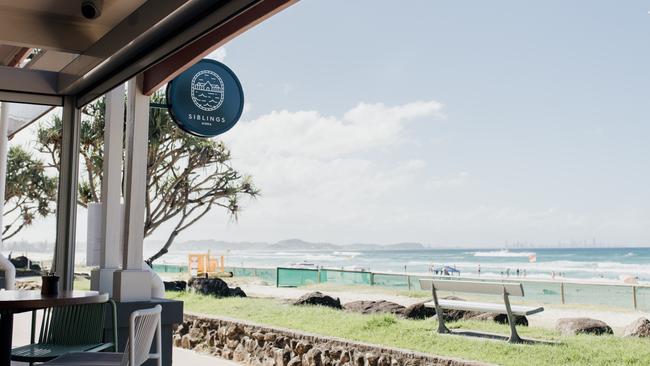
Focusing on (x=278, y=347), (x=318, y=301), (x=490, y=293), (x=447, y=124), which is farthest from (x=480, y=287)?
(x=447, y=124)

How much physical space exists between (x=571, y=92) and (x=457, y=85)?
7555 millimetres

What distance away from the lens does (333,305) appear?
1128cm

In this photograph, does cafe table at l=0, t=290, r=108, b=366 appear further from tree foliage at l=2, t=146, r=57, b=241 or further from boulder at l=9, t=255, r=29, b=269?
boulder at l=9, t=255, r=29, b=269

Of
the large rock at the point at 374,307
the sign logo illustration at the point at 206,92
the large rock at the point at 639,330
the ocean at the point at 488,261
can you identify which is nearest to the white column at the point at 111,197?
the sign logo illustration at the point at 206,92

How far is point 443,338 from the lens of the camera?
7953 mm

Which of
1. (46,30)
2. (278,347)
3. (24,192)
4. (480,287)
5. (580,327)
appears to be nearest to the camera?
(46,30)

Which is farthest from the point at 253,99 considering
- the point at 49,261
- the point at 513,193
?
the point at 49,261

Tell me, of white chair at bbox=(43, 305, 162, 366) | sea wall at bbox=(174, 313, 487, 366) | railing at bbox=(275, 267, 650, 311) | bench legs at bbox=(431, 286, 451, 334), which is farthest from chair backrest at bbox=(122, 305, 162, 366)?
railing at bbox=(275, 267, 650, 311)

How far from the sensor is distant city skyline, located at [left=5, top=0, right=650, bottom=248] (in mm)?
41000

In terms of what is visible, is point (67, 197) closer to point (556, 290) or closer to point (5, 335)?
point (5, 335)

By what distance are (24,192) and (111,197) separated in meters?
1.64

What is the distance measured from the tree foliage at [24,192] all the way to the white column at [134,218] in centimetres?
111

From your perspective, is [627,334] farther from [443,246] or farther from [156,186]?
[443,246]

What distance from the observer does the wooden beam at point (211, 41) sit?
2711 millimetres
